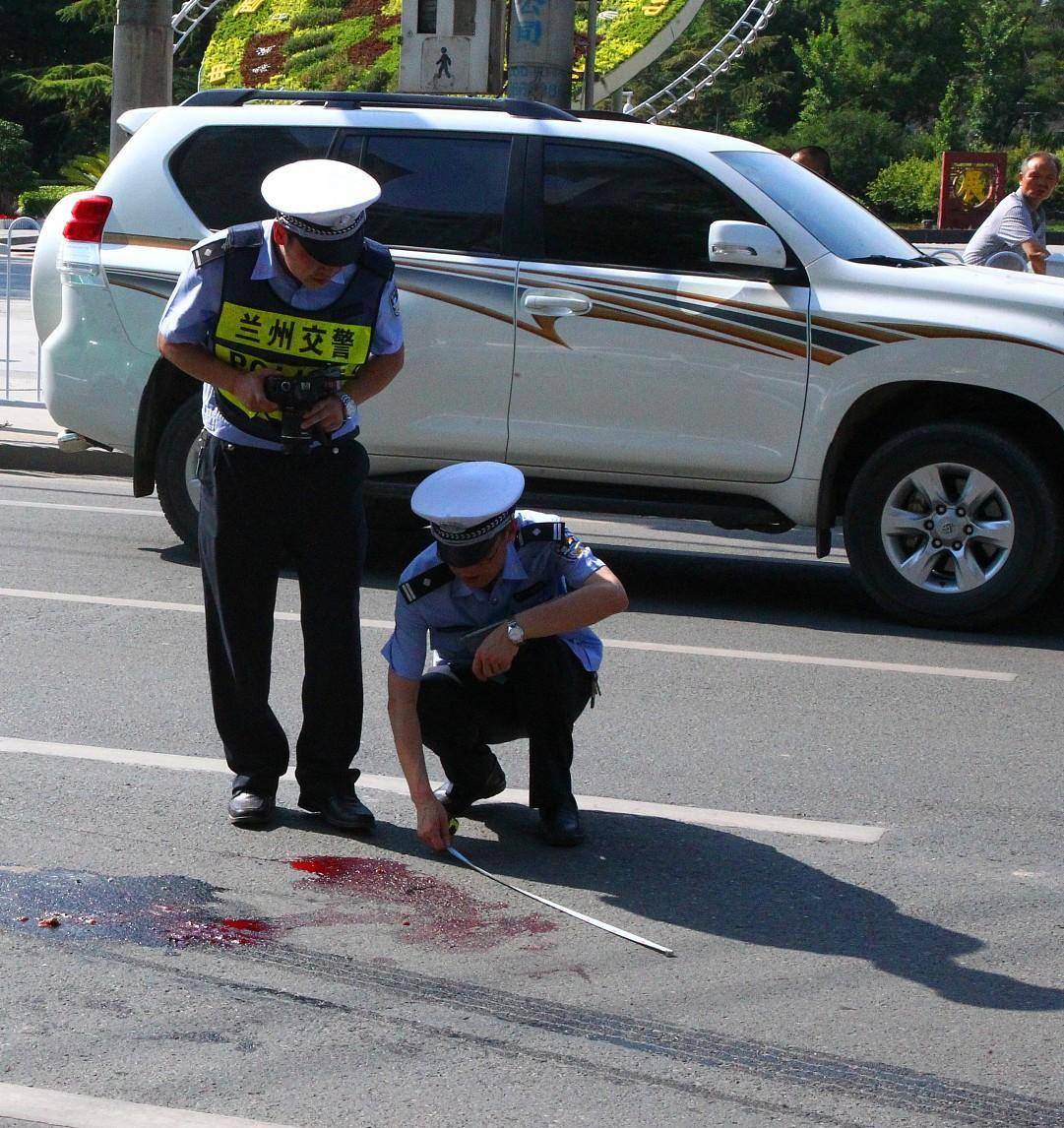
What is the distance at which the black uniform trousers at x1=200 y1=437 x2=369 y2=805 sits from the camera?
4410 mm

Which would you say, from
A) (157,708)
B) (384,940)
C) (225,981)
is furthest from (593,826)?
(157,708)

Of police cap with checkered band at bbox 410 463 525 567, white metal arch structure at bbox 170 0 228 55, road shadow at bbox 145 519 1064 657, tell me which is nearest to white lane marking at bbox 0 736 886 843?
police cap with checkered band at bbox 410 463 525 567

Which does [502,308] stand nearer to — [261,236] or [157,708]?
[157,708]

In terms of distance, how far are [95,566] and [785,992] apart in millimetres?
4903

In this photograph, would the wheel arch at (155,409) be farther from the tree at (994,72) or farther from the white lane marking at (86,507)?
the tree at (994,72)

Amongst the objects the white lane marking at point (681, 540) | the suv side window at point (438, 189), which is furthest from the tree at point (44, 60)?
the suv side window at point (438, 189)

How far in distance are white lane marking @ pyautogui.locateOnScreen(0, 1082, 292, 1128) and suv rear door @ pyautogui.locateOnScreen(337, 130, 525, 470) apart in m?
4.59

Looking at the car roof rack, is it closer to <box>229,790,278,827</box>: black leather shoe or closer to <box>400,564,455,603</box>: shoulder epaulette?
<box>400,564,455,603</box>: shoulder epaulette

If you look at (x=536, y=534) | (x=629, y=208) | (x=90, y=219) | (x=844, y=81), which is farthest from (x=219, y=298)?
(x=844, y=81)

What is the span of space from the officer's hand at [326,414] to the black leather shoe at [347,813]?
3.19 ft

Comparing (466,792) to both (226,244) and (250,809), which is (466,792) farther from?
(226,244)

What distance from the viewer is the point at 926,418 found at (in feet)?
23.3

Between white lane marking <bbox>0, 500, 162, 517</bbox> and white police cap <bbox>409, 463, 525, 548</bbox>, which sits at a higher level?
white police cap <bbox>409, 463, 525, 548</bbox>

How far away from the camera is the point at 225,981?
356 cm
